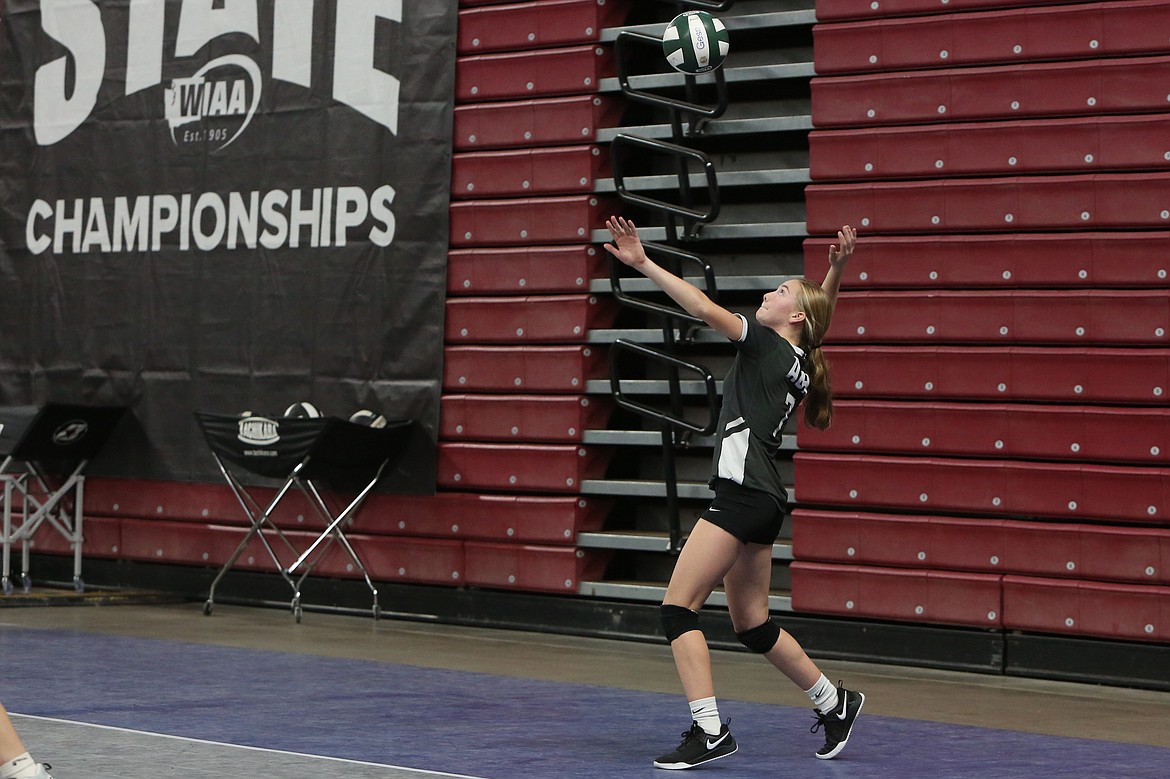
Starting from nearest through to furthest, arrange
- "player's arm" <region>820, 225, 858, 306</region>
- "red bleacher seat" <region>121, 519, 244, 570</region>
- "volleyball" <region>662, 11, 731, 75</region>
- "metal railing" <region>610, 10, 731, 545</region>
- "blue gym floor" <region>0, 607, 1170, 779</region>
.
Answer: "blue gym floor" <region>0, 607, 1170, 779</region>, "player's arm" <region>820, 225, 858, 306</region>, "volleyball" <region>662, 11, 731, 75</region>, "metal railing" <region>610, 10, 731, 545</region>, "red bleacher seat" <region>121, 519, 244, 570</region>

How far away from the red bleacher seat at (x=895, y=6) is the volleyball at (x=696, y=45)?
1043 millimetres

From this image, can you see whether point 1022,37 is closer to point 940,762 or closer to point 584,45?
point 584,45

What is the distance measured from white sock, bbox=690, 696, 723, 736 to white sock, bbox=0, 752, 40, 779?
2372 millimetres

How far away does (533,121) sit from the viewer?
34.4 feet

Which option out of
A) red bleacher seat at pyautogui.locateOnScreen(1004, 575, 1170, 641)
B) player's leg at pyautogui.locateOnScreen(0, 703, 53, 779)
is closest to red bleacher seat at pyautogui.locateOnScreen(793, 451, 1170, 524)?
red bleacher seat at pyautogui.locateOnScreen(1004, 575, 1170, 641)

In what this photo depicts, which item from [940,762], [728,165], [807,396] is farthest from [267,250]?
[940,762]

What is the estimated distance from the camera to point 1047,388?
8633 millimetres

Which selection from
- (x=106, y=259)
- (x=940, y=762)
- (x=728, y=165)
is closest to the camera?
(x=940, y=762)

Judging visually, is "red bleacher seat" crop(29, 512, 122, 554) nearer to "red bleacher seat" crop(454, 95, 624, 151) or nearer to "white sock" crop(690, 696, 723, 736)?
"red bleacher seat" crop(454, 95, 624, 151)

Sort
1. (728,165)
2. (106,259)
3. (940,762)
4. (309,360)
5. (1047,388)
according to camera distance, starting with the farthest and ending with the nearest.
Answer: (106,259) < (309,360) < (728,165) < (1047,388) < (940,762)

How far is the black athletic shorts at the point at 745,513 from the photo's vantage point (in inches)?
239

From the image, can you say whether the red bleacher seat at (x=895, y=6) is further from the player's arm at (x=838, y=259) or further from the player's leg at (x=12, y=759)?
the player's leg at (x=12, y=759)

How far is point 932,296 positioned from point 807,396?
2773 mm

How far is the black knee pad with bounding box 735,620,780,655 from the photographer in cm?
623
